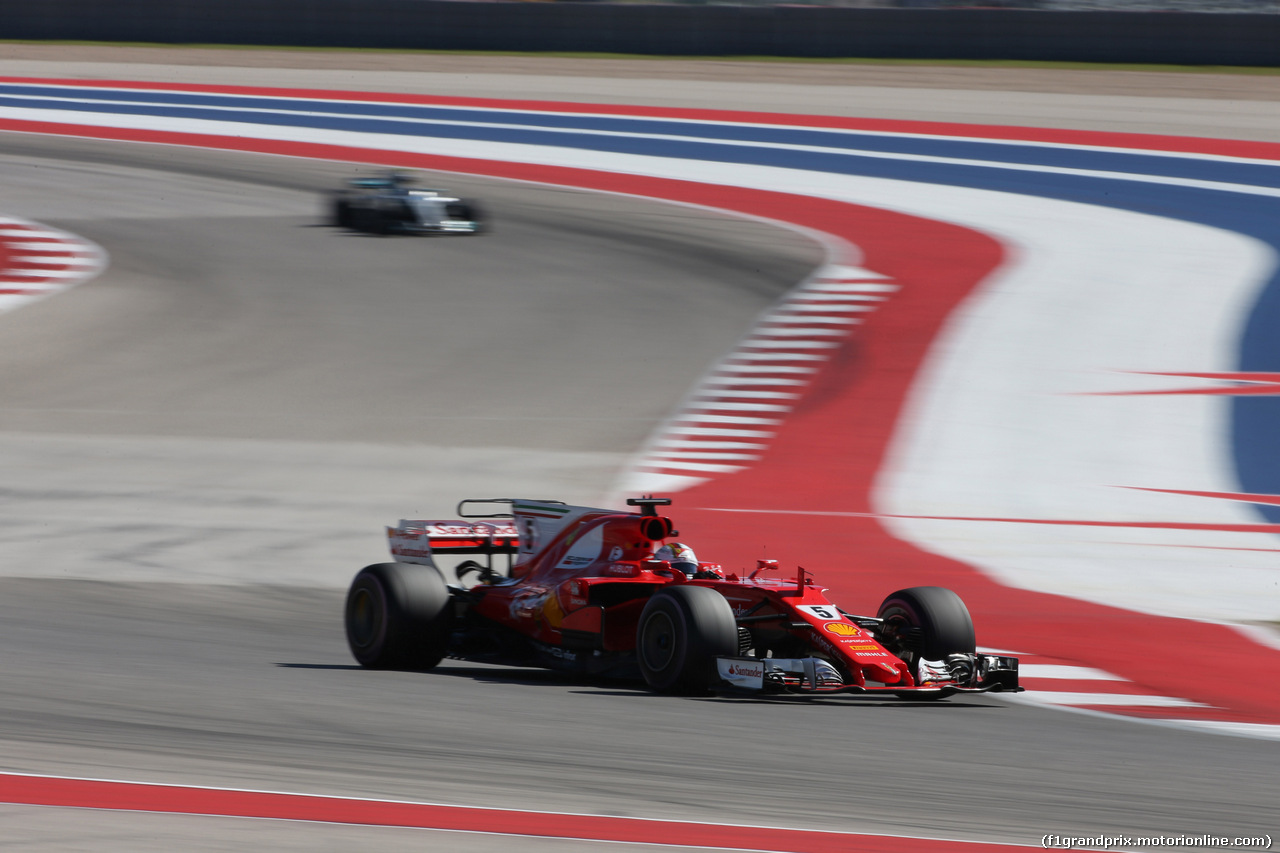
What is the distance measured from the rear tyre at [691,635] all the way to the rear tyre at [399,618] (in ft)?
4.99

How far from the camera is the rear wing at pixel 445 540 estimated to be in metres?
9.66

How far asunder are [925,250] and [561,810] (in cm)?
1966

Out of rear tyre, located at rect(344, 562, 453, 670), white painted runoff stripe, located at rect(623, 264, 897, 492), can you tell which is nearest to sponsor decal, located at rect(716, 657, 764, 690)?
rear tyre, located at rect(344, 562, 453, 670)

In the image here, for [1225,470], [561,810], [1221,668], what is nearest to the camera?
[561,810]

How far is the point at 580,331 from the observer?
21297 mm

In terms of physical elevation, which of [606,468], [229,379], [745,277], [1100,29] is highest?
[1100,29]

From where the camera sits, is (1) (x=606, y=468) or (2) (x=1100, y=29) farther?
(2) (x=1100, y=29)

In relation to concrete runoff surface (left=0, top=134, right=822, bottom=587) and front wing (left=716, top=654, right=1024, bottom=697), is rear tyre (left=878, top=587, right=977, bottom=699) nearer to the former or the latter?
front wing (left=716, top=654, right=1024, bottom=697)

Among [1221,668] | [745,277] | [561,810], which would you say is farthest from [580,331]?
[561,810]

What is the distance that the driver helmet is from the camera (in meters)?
8.60

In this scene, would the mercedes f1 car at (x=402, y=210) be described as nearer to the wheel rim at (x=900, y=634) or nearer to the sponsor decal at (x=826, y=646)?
the wheel rim at (x=900, y=634)

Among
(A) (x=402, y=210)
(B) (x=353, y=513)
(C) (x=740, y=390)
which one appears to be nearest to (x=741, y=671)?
(B) (x=353, y=513)

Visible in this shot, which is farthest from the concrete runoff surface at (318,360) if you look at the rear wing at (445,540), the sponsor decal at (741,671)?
the sponsor decal at (741,671)

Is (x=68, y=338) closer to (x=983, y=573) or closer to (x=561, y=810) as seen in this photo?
(x=983, y=573)
